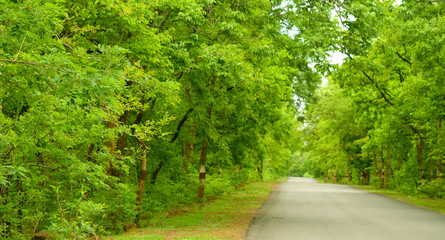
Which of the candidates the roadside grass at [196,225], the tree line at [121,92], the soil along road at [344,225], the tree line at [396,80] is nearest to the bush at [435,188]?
the tree line at [396,80]

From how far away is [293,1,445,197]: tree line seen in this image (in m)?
12.8

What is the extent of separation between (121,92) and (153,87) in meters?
0.78

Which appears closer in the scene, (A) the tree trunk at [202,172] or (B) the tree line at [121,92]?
(B) the tree line at [121,92]

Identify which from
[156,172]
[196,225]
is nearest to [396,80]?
[156,172]

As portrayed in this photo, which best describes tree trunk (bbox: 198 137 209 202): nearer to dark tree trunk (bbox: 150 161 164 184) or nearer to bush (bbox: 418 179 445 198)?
dark tree trunk (bbox: 150 161 164 184)

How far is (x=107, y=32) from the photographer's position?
10.7 m

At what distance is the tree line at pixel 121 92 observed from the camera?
540 centimetres

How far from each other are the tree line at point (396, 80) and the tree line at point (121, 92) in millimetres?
1455

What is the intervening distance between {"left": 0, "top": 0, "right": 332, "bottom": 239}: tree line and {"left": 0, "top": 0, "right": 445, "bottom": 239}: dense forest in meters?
0.04

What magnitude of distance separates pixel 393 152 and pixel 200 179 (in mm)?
24682

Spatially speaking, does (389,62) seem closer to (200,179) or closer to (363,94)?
(363,94)

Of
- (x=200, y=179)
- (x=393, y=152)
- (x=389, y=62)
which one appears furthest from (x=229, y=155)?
(x=393, y=152)

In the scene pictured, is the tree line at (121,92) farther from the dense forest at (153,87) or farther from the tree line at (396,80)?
the tree line at (396,80)

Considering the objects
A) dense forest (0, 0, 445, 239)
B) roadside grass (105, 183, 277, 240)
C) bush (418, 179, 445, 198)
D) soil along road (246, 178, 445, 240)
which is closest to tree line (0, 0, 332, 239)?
dense forest (0, 0, 445, 239)
